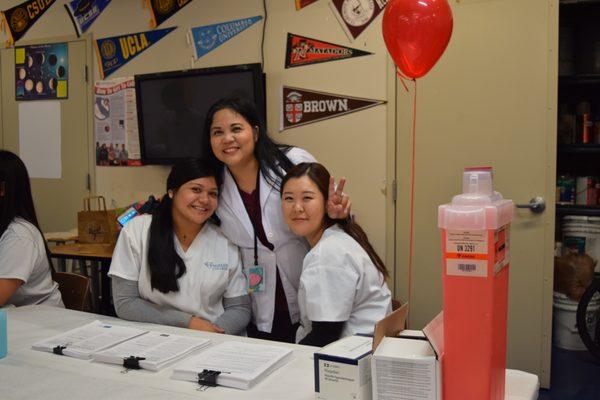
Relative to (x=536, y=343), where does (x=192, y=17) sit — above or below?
above

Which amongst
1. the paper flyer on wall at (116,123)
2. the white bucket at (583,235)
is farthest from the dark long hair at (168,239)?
the paper flyer on wall at (116,123)

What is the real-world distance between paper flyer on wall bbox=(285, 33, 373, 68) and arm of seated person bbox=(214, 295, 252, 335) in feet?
5.76

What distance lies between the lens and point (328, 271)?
162cm

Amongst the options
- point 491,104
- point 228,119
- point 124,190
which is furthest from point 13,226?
point 491,104

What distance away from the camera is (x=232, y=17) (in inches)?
139

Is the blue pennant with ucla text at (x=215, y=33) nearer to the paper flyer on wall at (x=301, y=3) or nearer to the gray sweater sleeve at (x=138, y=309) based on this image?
the paper flyer on wall at (x=301, y=3)

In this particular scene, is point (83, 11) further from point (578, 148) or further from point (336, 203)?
point (578, 148)

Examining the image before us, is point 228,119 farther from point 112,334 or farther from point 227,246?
point 112,334

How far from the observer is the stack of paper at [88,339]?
1.42 meters

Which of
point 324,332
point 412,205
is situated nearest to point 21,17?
point 412,205

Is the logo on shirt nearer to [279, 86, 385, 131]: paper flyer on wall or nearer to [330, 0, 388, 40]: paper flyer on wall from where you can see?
[279, 86, 385, 131]: paper flyer on wall

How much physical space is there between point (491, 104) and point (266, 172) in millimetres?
1399

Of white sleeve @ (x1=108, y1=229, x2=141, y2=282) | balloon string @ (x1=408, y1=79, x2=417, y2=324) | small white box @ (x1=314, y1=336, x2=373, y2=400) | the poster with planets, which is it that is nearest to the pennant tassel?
the poster with planets

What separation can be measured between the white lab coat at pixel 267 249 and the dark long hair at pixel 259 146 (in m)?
0.04
